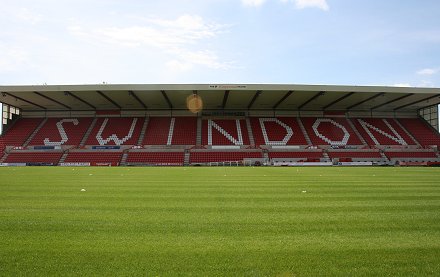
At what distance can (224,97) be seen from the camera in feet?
132

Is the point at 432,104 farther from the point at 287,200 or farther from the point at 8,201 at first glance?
the point at 8,201

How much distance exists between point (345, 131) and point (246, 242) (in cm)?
4357

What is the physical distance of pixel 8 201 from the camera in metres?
7.52

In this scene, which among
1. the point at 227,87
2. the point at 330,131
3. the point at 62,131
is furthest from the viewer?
the point at 330,131

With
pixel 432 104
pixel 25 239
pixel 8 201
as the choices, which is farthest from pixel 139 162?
pixel 432 104

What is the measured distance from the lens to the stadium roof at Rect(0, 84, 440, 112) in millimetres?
35219

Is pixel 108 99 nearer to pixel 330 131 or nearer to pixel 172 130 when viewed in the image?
pixel 172 130

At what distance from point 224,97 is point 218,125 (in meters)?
5.68

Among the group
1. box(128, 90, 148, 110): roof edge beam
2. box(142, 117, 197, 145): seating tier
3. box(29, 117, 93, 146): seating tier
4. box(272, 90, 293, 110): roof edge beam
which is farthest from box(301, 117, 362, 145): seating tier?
box(29, 117, 93, 146): seating tier

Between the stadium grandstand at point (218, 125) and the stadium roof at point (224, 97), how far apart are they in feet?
0.37

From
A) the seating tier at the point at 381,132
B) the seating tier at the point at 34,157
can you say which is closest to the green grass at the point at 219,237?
the seating tier at the point at 34,157

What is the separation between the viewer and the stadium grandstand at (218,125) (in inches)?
1484

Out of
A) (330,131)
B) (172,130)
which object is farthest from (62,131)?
(330,131)

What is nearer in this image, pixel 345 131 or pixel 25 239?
pixel 25 239
